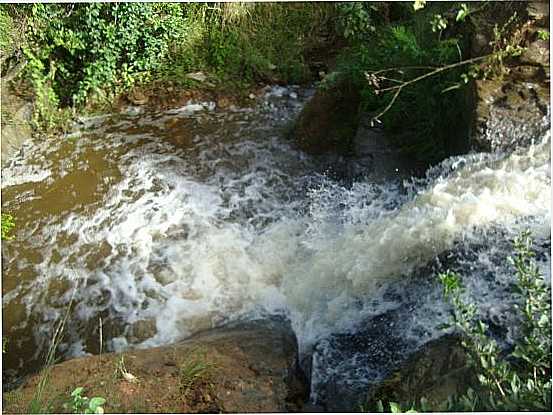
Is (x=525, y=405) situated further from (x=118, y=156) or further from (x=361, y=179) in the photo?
(x=118, y=156)

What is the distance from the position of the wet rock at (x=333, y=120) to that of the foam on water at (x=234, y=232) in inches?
7.7

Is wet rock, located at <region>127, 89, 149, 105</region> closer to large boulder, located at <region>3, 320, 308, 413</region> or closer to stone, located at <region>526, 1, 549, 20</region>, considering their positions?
large boulder, located at <region>3, 320, 308, 413</region>

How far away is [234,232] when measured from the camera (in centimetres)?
429

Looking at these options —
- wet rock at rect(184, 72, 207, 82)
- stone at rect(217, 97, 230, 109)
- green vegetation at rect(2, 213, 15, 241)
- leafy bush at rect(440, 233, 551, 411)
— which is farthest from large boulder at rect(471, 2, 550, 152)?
wet rock at rect(184, 72, 207, 82)

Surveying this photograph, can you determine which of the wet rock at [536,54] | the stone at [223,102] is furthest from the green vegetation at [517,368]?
the stone at [223,102]

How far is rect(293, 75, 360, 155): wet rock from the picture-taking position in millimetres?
4887

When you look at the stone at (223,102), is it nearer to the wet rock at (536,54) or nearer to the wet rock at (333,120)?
the wet rock at (333,120)

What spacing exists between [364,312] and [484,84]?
1686 mm

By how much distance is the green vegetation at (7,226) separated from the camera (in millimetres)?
3909

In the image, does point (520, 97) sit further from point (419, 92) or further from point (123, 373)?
point (123, 373)

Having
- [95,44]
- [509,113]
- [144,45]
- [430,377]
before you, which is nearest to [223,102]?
[144,45]

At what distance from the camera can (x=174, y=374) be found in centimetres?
262

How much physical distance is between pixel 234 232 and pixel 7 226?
5.24 feet

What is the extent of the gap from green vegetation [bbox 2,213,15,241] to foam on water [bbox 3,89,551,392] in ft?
0.40
